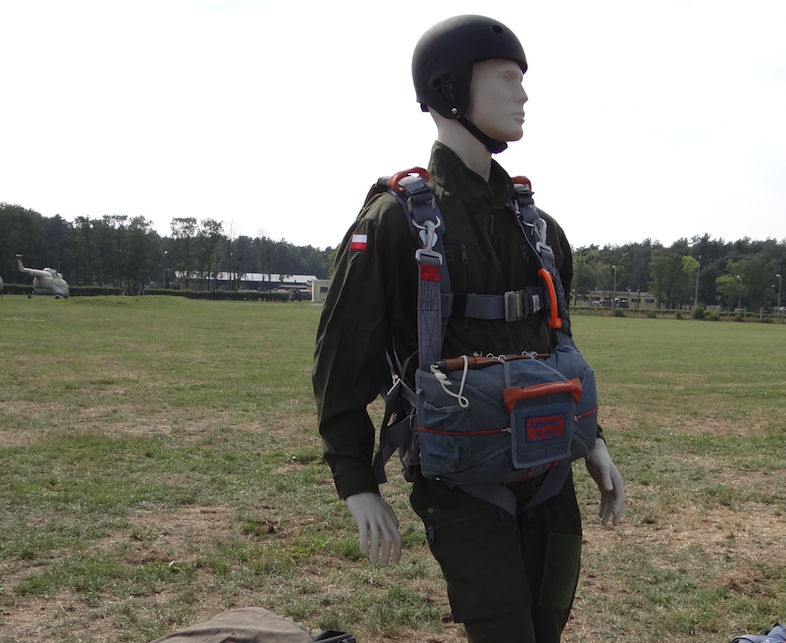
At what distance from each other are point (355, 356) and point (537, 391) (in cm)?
55

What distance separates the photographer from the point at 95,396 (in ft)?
36.9

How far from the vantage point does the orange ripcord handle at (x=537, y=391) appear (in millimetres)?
1859

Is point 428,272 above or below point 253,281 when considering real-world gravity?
below

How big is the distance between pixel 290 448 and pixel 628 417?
549 centimetres

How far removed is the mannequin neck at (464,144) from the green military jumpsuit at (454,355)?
89 mm

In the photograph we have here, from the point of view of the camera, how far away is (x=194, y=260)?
102 metres

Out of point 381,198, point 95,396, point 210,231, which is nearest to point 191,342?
point 95,396

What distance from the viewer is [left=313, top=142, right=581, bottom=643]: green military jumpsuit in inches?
75.8

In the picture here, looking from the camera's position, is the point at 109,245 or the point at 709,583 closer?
the point at 709,583

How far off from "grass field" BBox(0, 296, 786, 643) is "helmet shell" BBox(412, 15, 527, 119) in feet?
9.33

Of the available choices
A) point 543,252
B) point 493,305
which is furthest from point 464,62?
point 493,305

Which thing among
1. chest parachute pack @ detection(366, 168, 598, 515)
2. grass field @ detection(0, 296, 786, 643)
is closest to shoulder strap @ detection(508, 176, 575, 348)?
chest parachute pack @ detection(366, 168, 598, 515)

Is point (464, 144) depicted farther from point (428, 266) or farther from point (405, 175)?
point (428, 266)

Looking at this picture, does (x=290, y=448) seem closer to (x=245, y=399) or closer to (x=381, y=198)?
(x=245, y=399)
